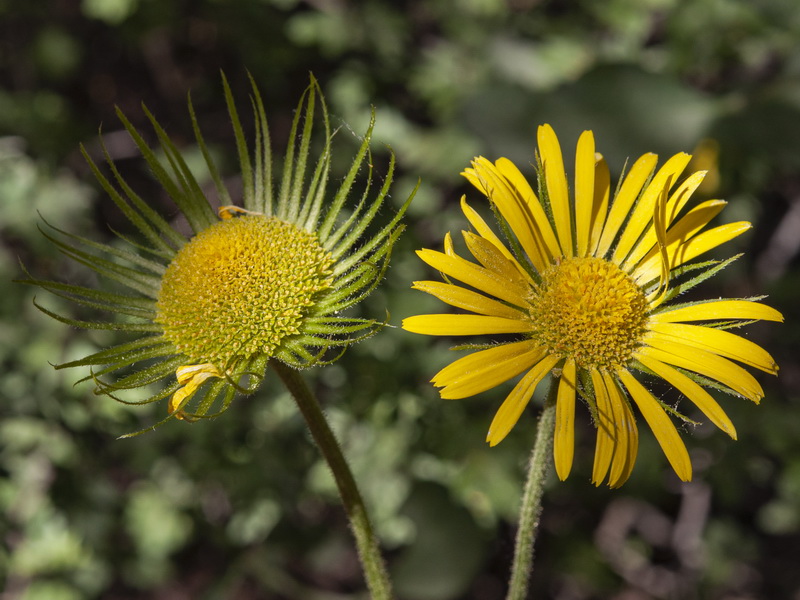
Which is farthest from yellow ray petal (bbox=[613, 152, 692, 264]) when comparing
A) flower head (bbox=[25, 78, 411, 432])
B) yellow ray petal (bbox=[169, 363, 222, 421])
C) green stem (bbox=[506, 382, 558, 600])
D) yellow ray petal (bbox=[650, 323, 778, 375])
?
yellow ray petal (bbox=[169, 363, 222, 421])

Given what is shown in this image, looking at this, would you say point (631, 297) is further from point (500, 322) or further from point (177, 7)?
point (177, 7)

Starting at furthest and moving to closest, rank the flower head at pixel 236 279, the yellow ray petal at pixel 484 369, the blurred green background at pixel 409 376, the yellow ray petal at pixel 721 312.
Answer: the blurred green background at pixel 409 376
the flower head at pixel 236 279
the yellow ray petal at pixel 721 312
the yellow ray petal at pixel 484 369

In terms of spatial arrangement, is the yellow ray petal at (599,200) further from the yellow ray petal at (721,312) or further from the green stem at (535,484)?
the green stem at (535,484)

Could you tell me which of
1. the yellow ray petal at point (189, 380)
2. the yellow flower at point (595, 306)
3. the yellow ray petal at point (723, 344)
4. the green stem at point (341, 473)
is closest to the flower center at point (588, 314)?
the yellow flower at point (595, 306)

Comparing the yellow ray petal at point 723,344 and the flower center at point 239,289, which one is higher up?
the yellow ray petal at point 723,344

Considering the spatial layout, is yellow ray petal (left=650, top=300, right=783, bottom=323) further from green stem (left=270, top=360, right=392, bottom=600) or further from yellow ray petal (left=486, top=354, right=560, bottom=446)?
green stem (left=270, top=360, right=392, bottom=600)

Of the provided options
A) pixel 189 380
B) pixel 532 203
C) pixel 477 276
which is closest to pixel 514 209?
pixel 532 203
